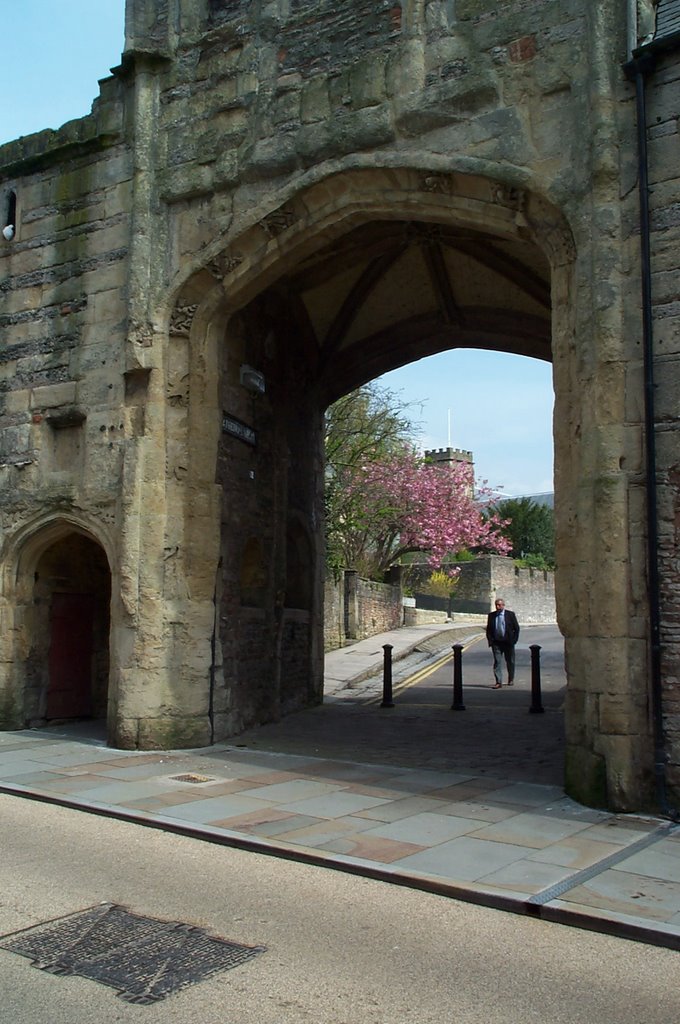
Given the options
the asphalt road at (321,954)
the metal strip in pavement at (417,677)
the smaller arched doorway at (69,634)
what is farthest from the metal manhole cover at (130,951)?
the metal strip in pavement at (417,677)

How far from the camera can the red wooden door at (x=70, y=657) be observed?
1120 cm

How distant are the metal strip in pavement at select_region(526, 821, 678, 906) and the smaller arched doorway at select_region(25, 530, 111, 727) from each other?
694 cm

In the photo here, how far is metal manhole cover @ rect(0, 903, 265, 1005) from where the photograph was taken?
140 inches

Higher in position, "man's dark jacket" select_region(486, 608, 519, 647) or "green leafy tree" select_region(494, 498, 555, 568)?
"green leafy tree" select_region(494, 498, 555, 568)

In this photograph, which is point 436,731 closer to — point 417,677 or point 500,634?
point 500,634

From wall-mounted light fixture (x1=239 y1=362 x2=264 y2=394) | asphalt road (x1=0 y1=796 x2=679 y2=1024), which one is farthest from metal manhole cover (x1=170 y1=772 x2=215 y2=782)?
wall-mounted light fixture (x1=239 y1=362 x2=264 y2=394)

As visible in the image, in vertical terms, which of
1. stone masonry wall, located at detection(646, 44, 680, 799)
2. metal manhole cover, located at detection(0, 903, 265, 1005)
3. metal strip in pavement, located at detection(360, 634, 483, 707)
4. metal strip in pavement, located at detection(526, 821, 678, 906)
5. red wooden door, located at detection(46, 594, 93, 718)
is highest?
stone masonry wall, located at detection(646, 44, 680, 799)

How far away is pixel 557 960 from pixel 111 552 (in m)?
6.93

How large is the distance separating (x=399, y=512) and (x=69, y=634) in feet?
55.0

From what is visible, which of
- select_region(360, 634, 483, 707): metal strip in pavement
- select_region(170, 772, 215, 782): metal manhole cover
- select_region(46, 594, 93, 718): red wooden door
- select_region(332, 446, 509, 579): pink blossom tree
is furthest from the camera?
select_region(332, 446, 509, 579): pink blossom tree

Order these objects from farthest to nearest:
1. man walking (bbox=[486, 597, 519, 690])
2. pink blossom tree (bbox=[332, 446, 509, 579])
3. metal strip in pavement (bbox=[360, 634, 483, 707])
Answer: pink blossom tree (bbox=[332, 446, 509, 579]), man walking (bbox=[486, 597, 519, 690]), metal strip in pavement (bbox=[360, 634, 483, 707])

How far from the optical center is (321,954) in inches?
149

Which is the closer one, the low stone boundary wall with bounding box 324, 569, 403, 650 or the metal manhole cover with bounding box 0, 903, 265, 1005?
the metal manhole cover with bounding box 0, 903, 265, 1005

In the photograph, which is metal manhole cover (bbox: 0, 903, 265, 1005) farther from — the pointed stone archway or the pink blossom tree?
the pink blossom tree
